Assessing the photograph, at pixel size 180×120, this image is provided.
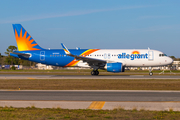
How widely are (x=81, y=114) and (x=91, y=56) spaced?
30376mm

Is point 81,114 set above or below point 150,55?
below

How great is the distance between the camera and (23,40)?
139 feet

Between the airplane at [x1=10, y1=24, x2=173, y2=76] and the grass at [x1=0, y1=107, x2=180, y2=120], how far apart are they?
86.8ft

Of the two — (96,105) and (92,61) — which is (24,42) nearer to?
(92,61)

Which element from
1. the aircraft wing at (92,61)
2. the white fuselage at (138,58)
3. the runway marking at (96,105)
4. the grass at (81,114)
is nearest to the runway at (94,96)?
the runway marking at (96,105)

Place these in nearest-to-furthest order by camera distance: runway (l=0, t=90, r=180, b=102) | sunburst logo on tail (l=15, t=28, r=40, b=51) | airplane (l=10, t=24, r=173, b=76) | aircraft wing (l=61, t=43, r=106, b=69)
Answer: runway (l=0, t=90, r=180, b=102), aircraft wing (l=61, t=43, r=106, b=69), airplane (l=10, t=24, r=173, b=76), sunburst logo on tail (l=15, t=28, r=40, b=51)

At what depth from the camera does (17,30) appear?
4262 cm

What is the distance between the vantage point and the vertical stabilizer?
42438mm

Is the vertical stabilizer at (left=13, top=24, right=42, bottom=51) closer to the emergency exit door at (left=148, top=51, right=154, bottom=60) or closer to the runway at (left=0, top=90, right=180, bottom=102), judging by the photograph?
the emergency exit door at (left=148, top=51, right=154, bottom=60)

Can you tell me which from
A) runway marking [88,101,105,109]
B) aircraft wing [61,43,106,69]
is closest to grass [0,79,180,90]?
runway marking [88,101,105,109]

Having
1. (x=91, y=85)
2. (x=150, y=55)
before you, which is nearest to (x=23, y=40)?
(x=150, y=55)

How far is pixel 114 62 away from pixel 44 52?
1178 centimetres

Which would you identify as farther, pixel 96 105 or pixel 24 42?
pixel 24 42

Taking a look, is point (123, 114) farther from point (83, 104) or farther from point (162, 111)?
point (83, 104)
